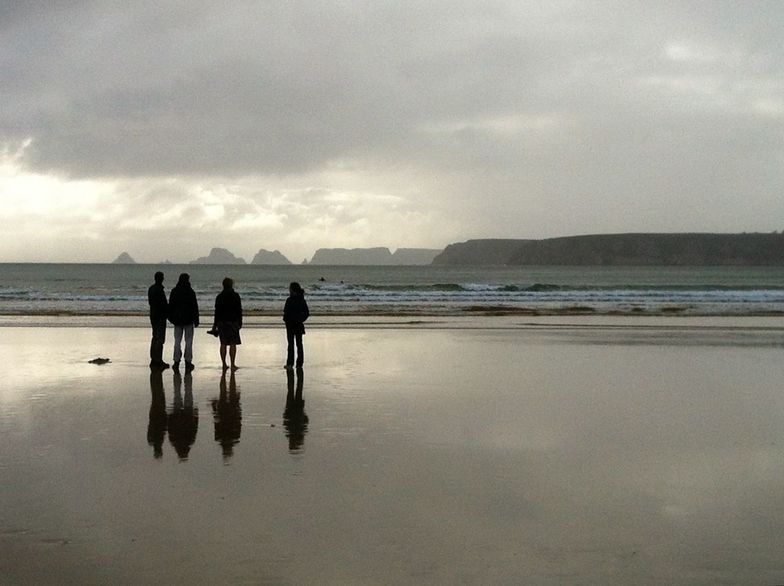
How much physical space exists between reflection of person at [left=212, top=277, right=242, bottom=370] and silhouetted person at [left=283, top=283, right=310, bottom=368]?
84 centimetres

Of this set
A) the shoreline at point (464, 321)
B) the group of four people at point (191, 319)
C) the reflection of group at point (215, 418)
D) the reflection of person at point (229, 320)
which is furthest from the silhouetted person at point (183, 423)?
the shoreline at point (464, 321)

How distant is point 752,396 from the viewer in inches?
432

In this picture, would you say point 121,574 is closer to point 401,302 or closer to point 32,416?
point 32,416

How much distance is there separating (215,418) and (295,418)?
899 millimetres

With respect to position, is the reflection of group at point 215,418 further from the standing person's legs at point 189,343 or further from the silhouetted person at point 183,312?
the silhouetted person at point 183,312

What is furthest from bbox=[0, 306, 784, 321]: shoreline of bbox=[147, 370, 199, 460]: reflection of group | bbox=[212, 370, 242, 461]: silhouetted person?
bbox=[212, 370, 242, 461]: silhouetted person

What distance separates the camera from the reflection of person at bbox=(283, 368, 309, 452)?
26.2 feet

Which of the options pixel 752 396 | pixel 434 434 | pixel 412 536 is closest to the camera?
pixel 412 536

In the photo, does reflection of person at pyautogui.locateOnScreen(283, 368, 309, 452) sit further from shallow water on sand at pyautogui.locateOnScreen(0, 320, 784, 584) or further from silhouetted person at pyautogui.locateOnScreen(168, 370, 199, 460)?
silhouetted person at pyautogui.locateOnScreen(168, 370, 199, 460)

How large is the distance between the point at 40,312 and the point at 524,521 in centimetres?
2934

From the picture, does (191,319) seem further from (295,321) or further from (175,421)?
(175,421)

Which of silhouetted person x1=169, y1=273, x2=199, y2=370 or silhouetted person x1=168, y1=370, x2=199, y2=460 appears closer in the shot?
silhouetted person x1=168, y1=370, x2=199, y2=460

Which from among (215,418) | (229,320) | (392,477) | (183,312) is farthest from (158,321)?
(392,477)

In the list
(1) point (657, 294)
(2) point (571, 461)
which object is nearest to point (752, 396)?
(2) point (571, 461)
